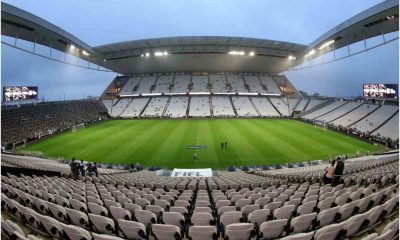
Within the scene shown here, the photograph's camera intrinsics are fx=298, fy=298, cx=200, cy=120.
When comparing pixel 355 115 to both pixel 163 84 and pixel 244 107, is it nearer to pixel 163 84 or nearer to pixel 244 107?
pixel 244 107

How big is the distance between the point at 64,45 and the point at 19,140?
64.1 ft

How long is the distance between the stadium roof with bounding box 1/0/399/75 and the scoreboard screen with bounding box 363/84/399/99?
9.25 m

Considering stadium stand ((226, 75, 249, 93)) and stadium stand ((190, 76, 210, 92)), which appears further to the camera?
stadium stand ((226, 75, 249, 93))

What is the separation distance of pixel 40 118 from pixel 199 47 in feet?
120

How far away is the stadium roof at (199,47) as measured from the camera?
37562 mm

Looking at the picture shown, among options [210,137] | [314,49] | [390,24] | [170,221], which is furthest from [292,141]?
[170,221]

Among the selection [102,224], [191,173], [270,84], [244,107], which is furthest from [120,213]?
[270,84]

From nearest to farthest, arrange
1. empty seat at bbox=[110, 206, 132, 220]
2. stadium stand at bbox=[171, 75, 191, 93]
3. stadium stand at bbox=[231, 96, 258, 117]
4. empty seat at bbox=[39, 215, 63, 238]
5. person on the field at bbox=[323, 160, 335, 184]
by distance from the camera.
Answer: empty seat at bbox=[39, 215, 63, 238] < empty seat at bbox=[110, 206, 132, 220] < person on the field at bbox=[323, 160, 335, 184] < stadium stand at bbox=[231, 96, 258, 117] < stadium stand at bbox=[171, 75, 191, 93]

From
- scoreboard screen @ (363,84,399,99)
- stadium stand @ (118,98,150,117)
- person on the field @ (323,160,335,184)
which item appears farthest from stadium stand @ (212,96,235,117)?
person on the field @ (323,160,335,184)

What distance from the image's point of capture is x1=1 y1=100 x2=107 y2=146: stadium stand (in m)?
41.1

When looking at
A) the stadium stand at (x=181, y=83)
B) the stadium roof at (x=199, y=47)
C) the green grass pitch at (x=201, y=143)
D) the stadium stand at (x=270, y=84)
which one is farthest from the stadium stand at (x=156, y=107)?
the stadium stand at (x=270, y=84)

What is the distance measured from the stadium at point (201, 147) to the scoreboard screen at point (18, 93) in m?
0.20

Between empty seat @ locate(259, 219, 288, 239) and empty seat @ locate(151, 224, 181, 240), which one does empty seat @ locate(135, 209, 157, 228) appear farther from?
empty seat @ locate(259, 219, 288, 239)

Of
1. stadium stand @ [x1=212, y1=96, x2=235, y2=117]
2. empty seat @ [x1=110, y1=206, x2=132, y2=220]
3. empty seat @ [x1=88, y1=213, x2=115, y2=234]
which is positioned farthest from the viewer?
stadium stand @ [x1=212, y1=96, x2=235, y2=117]
